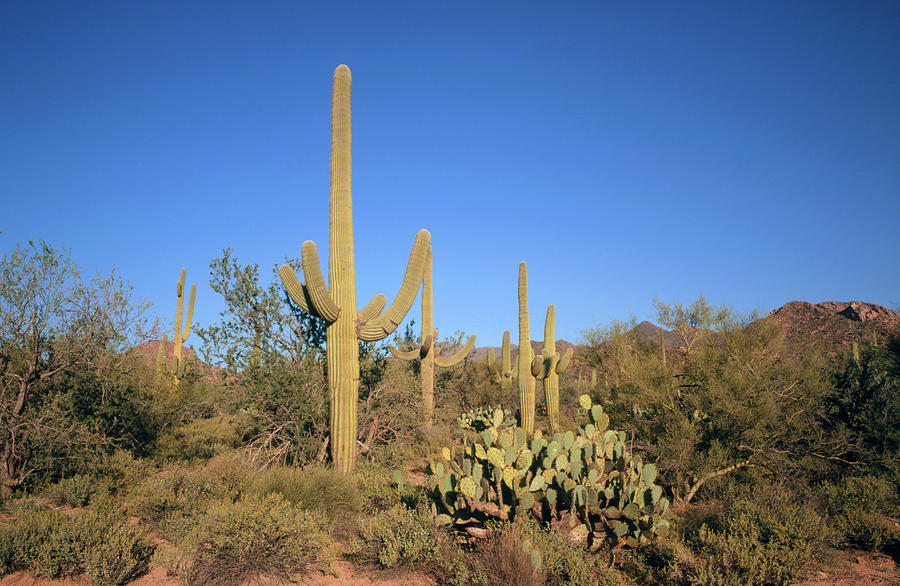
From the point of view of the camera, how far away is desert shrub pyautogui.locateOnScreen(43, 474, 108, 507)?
25.5 feet

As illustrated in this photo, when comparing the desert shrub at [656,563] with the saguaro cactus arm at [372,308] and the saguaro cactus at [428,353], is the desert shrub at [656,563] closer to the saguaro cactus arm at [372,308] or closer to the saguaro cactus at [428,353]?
the saguaro cactus arm at [372,308]

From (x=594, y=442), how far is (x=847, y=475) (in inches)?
191

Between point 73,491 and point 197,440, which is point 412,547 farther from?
point 197,440

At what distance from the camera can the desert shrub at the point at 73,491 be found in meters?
7.77

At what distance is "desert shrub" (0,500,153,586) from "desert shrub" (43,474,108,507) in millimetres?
1899

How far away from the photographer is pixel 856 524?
22.6ft

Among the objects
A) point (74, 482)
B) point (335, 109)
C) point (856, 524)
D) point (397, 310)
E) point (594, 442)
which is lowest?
point (856, 524)

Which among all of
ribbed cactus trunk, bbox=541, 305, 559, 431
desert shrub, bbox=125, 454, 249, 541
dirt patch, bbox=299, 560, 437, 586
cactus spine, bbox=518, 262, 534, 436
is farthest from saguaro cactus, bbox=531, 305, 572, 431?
dirt patch, bbox=299, 560, 437, 586

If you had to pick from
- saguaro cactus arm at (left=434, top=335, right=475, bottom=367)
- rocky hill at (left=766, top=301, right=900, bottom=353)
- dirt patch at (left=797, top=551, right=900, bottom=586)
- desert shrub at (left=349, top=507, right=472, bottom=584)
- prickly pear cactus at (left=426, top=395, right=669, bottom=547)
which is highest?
rocky hill at (left=766, top=301, right=900, bottom=353)

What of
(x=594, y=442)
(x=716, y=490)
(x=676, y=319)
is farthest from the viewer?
(x=676, y=319)

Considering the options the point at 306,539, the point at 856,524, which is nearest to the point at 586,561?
the point at 306,539

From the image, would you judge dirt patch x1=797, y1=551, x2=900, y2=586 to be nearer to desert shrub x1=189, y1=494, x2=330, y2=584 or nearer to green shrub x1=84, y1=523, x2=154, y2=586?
desert shrub x1=189, y1=494, x2=330, y2=584

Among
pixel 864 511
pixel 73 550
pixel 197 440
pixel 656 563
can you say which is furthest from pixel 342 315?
pixel 864 511

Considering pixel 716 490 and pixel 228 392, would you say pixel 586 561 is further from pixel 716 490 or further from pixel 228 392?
pixel 228 392
